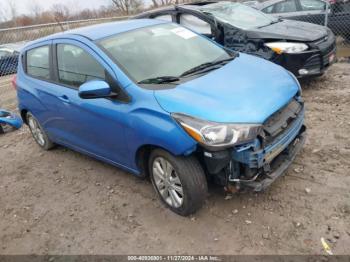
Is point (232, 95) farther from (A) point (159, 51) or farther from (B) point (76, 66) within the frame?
(B) point (76, 66)

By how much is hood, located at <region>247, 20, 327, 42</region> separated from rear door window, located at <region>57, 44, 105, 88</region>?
10.2ft

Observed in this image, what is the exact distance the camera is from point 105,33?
416 cm

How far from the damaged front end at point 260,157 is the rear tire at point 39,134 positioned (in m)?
2.99

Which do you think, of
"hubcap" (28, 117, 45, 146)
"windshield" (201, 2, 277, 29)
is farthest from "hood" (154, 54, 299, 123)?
"windshield" (201, 2, 277, 29)

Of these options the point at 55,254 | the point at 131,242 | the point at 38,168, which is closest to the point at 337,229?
the point at 131,242

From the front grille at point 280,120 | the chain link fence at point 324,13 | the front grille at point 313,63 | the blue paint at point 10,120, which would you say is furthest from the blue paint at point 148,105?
the chain link fence at point 324,13

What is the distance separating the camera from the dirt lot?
3170 millimetres

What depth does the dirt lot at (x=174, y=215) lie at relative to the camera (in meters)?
3.17

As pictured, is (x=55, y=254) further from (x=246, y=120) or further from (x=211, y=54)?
(x=211, y=54)

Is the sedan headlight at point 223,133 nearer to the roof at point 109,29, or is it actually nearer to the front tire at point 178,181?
the front tire at point 178,181

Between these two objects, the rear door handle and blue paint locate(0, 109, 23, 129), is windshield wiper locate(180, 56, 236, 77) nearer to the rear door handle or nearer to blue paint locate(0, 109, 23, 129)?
the rear door handle

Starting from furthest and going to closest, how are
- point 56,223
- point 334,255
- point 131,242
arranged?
point 56,223 → point 131,242 → point 334,255

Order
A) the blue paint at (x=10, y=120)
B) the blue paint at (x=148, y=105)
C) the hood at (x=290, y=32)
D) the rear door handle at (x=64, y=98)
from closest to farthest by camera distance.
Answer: the blue paint at (x=148, y=105) < the rear door handle at (x=64, y=98) < the hood at (x=290, y=32) < the blue paint at (x=10, y=120)

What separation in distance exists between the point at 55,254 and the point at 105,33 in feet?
7.70
